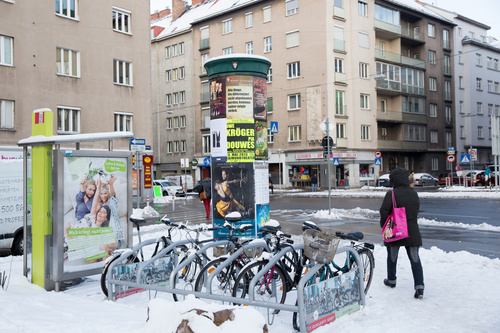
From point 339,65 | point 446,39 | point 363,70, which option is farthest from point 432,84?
point 339,65

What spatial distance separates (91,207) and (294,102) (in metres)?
41.5

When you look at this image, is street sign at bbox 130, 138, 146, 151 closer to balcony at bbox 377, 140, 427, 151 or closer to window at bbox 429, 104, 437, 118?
balcony at bbox 377, 140, 427, 151

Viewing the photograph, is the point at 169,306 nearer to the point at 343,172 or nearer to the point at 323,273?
the point at 323,273

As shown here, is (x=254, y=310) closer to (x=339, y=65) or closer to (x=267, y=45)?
(x=339, y=65)

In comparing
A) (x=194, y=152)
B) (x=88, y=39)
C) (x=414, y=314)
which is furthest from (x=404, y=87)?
(x=414, y=314)

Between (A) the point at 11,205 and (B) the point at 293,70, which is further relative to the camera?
(B) the point at 293,70

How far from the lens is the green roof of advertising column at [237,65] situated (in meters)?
8.92

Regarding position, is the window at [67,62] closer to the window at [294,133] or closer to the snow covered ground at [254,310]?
the snow covered ground at [254,310]

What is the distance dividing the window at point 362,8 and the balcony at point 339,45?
165 inches

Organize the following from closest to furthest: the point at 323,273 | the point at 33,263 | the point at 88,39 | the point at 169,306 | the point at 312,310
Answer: the point at 169,306 → the point at 312,310 → the point at 323,273 → the point at 33,263 → the point at 88,39

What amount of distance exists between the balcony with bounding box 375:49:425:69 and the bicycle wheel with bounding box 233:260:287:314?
46.9m

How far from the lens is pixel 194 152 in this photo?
57562 millimetres

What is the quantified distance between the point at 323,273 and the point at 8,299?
384 centimetres

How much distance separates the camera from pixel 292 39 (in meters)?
47.6
